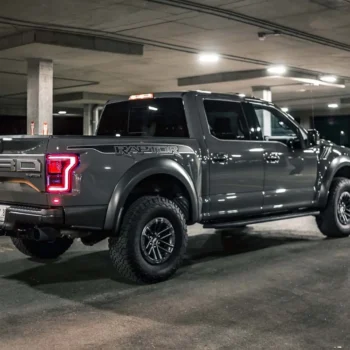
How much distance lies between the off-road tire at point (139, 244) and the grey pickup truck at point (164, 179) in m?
0.01

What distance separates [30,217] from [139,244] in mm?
1108

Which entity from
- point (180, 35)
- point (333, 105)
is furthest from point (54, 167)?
point (333, 105)

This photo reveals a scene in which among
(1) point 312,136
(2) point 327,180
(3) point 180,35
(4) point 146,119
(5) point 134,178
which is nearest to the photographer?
(5) point 134,178

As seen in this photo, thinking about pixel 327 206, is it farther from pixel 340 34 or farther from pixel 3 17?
pixel 3 17

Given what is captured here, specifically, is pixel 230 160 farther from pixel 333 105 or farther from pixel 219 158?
pixel 333 105

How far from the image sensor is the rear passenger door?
6840mm

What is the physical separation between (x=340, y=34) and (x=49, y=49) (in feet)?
23.9

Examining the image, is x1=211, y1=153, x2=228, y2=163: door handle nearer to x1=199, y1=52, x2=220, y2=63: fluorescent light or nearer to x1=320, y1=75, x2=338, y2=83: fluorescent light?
x1=199, y1=52, x2=220, y2=63: fluorescent light

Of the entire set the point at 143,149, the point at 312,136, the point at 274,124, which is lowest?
the point at 143,149

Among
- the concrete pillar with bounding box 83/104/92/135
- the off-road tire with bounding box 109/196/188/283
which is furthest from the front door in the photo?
the concrete pillar with bounding box 83/104/92/135

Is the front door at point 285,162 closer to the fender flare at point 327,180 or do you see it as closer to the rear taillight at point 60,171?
the fender flare at point 327,180

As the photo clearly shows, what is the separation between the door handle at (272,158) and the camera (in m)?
7.48

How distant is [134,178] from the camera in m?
5.80

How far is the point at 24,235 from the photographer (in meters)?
5.73
